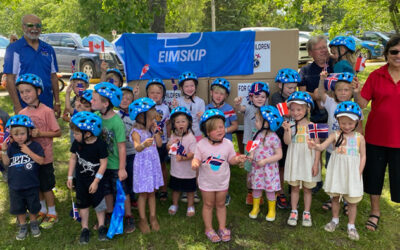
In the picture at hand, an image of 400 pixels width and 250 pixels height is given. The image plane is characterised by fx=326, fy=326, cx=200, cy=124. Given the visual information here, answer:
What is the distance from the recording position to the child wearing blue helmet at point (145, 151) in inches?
164

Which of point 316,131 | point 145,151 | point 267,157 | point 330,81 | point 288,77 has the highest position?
point 288,77

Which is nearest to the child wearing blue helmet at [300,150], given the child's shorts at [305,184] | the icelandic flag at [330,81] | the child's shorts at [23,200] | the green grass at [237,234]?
the child's shorts at [305,184]

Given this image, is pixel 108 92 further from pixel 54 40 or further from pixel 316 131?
pixel 54 40

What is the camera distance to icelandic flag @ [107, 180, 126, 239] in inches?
168

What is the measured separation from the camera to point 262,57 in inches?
235

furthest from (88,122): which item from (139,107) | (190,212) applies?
(190,212)

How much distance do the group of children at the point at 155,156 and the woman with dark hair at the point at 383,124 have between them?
311 mm

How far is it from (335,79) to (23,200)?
4.52 metres

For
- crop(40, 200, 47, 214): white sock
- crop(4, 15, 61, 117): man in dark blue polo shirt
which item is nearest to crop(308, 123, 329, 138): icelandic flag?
crop(40, 200, 47, 214): white sock

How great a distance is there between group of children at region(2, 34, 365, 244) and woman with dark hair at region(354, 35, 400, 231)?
31cm

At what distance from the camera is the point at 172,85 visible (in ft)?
19.4

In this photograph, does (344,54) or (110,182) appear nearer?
(110,182)

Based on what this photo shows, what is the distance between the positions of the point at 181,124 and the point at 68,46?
13163 mm

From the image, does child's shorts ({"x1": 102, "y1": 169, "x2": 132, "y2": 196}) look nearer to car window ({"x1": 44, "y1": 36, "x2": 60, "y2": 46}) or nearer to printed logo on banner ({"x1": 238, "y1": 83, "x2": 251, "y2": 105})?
printed logo on banner ({"x1": 238, "y1": 83, "x2": 251, "y2": 105})
